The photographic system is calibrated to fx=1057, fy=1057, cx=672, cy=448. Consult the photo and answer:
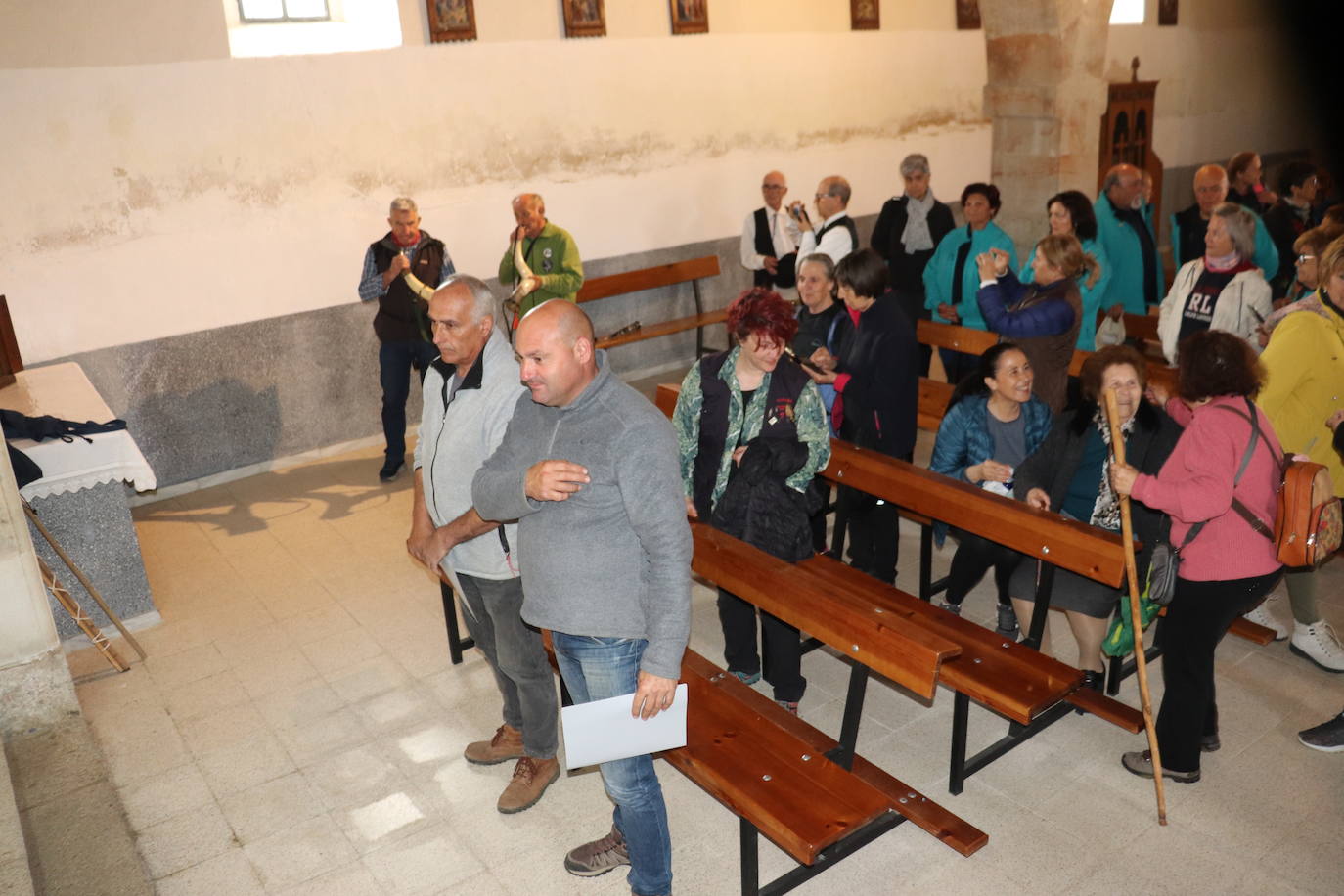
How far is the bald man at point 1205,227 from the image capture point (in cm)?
679

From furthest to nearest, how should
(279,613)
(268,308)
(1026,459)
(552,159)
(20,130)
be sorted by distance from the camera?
(552,159)
(268,308)
(20,130)
(279,613)
(1026,459)

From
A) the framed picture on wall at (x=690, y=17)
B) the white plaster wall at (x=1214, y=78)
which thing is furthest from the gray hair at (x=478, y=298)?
the white plaster wall at (x=1214, y=78)

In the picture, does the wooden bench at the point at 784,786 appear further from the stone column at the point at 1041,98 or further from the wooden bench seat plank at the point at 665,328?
the stone column at the point at 1041,98

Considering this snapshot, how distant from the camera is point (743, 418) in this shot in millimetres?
4086

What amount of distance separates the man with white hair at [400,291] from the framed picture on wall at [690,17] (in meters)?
3.23

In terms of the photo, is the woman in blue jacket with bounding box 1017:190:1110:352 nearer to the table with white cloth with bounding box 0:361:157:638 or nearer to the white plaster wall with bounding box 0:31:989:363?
the white plaster wall with bounding box 0:31:989:363

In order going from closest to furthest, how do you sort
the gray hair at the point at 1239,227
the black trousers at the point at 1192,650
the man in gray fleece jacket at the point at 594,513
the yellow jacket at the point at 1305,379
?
the man in gray fleece jacket at the point at 594,513 → the black trousers at the point at 1192,650 → the yellow jacket at the point at 1305,379 → the gray hair at the point at 1239,227

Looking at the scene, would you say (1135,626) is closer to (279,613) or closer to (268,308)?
(279,613)

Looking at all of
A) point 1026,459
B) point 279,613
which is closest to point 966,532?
point 1026,459

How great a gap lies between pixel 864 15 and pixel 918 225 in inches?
144

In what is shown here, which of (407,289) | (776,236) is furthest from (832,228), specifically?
(407,289)

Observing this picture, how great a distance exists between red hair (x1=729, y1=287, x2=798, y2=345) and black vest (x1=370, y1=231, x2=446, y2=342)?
3.57 metres

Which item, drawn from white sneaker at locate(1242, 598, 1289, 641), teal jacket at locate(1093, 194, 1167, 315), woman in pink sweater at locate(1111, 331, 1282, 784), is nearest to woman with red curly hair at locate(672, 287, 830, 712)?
woman in pink sweater at locate(1111, 331, 1282, 784)

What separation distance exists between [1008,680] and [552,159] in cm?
607
